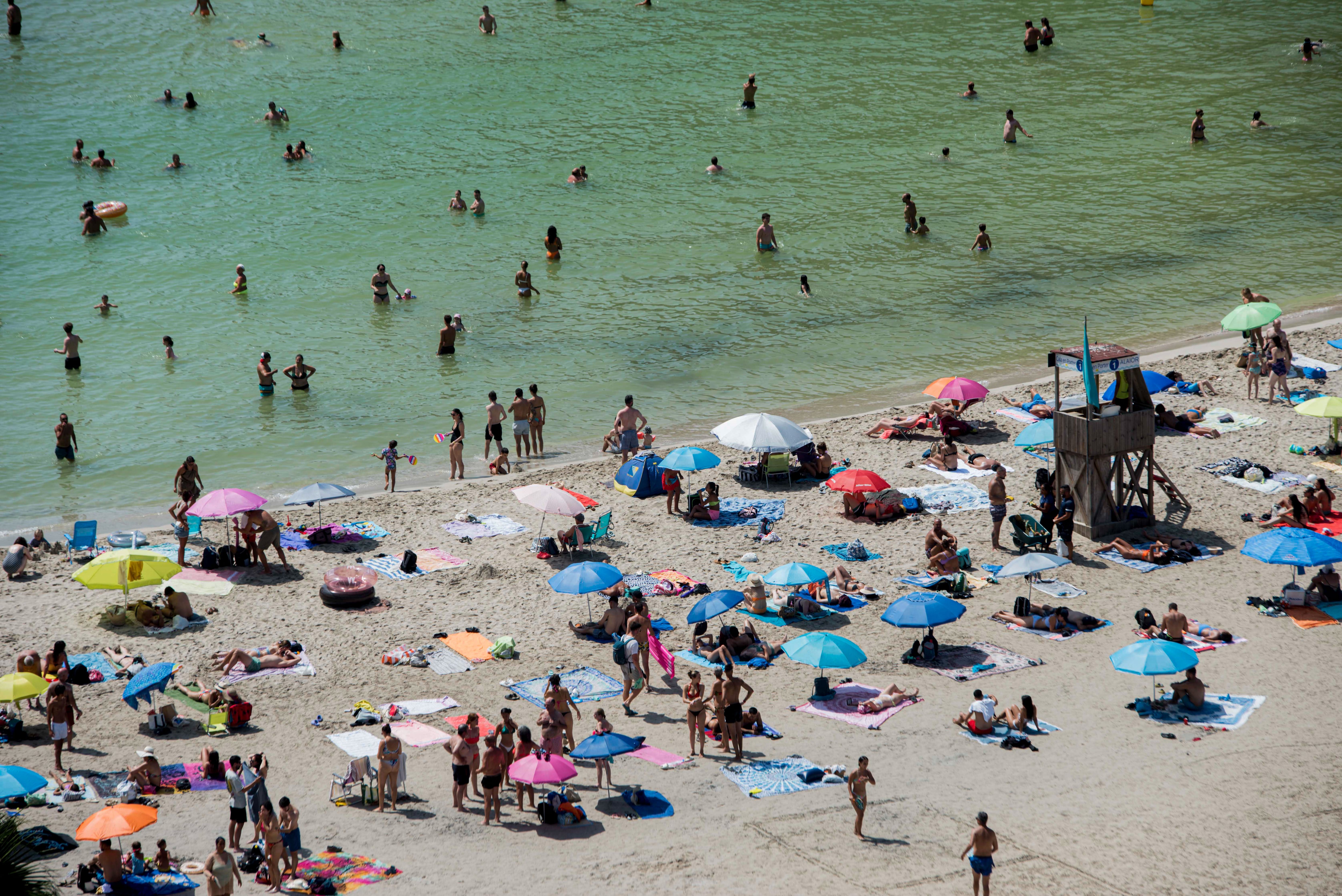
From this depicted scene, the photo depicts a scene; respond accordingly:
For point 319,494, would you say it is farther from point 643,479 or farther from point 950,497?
point 950,497

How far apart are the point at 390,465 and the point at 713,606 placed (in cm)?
813

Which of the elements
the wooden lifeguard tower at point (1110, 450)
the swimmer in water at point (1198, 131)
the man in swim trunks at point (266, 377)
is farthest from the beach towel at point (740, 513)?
the swimmer in water at point (1198, 131)

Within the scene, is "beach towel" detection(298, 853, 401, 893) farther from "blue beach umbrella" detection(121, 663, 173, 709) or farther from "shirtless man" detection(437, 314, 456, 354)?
"shirtless man" detection(437, 314, 456, 354)

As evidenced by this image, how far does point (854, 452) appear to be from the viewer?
21953 mm

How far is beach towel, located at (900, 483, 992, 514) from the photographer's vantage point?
1936 centimetres

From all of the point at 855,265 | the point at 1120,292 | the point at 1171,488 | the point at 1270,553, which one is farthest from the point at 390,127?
the point at 1270,553

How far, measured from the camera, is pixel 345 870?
11477mm

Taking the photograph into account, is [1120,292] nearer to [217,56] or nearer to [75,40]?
[217,56]

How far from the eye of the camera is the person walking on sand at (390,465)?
842 inches

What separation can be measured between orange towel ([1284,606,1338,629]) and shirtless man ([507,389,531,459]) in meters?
12.9

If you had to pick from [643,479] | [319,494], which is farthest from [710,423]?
[319,494]

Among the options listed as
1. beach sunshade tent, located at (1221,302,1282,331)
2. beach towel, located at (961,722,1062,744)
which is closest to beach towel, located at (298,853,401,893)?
beach towel, located at (961,722,1062,744)

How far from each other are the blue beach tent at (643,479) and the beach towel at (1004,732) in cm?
842

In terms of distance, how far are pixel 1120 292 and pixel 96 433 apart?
73.9ft
